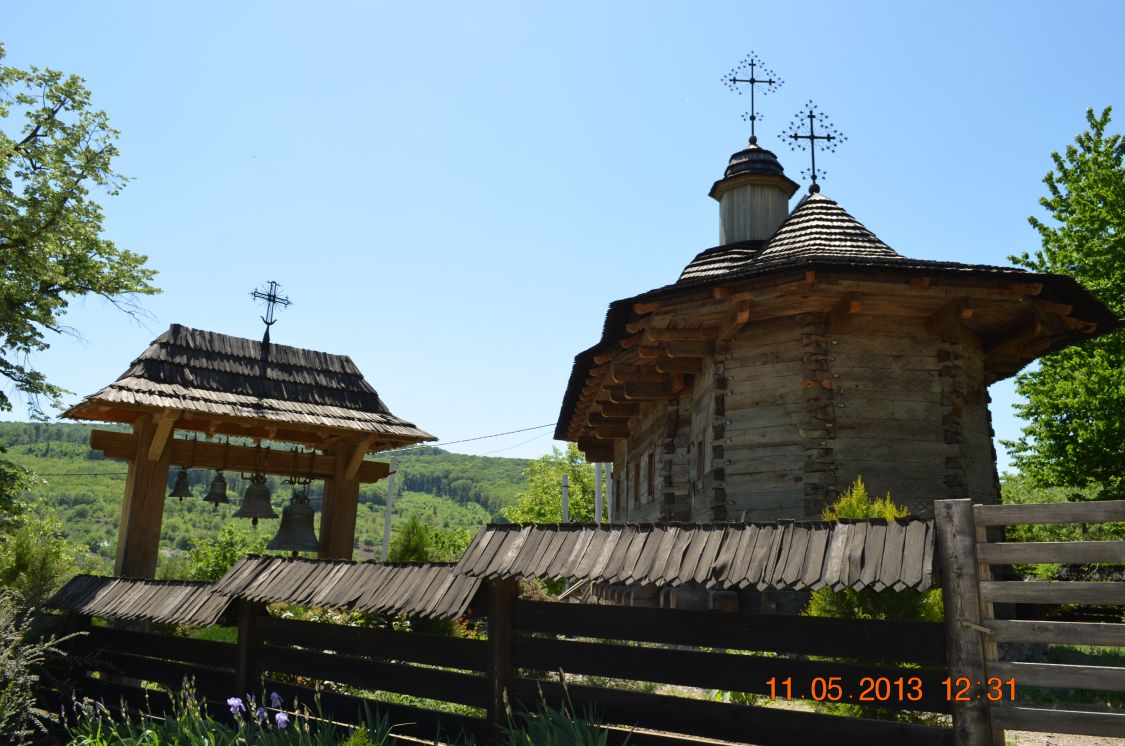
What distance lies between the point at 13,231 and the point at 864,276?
1499cm

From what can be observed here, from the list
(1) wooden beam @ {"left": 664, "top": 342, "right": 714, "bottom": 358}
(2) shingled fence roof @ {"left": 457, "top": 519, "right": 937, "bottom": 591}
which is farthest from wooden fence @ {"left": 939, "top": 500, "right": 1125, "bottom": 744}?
(1) wooden beam @ {"left": 664, "top": 342, "right": 714, "bottom": 358}

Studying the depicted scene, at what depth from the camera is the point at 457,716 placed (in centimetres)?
553

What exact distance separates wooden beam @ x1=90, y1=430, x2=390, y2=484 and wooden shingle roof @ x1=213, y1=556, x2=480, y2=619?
10.8ft

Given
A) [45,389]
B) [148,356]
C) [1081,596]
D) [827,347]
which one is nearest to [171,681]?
[148,356]

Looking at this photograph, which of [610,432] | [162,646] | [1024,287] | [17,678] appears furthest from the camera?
[610,432]

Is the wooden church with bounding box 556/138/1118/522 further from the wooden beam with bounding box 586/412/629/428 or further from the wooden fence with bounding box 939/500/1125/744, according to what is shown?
the wooden beam with bounding box 586/412/629/428

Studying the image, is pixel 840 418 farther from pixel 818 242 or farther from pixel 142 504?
pixel 142 504

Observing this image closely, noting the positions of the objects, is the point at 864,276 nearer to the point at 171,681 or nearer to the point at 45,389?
the point at 171,681

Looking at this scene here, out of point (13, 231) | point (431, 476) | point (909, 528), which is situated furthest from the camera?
point (431, 476)

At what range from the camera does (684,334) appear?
37.1ft

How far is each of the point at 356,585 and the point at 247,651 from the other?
155 centimetres

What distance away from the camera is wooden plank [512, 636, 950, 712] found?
4.05 m

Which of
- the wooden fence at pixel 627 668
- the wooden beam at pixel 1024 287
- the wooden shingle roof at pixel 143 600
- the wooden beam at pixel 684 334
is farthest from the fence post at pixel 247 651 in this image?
the wooden beam at pixel 1024 287

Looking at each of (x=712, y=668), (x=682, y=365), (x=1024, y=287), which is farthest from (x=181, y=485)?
(x=1024, y=287)
